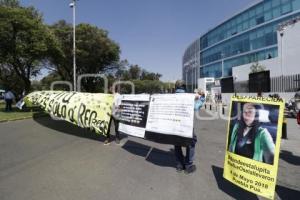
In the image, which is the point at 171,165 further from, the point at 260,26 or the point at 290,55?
the point at 260,26

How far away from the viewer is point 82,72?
151 feet

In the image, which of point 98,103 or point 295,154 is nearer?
point 295,154

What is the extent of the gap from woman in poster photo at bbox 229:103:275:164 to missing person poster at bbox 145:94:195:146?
3.37 feet

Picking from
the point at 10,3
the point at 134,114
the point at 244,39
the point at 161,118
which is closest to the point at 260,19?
the point at 244,39

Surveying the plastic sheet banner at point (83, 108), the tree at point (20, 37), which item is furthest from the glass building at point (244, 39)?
the plastic sheet banner at point (83, 108)

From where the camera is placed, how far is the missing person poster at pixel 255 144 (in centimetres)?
435

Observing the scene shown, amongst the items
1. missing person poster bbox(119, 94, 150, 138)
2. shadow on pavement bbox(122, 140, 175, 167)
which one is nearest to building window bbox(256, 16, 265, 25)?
shadow on pavement bbox(122, 140, 175, 167)

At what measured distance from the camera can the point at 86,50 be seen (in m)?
40.4

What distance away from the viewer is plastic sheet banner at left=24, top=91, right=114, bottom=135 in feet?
28.8

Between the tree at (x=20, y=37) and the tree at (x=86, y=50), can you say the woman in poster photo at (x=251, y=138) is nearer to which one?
the tree at (x=20, y=37)

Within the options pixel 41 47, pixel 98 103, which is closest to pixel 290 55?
pixel 41 47

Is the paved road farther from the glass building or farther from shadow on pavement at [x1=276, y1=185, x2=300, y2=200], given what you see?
the glass building

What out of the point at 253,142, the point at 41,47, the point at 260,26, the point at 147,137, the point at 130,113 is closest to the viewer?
the point at 253,142

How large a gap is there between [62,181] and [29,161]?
1827 millimetres
